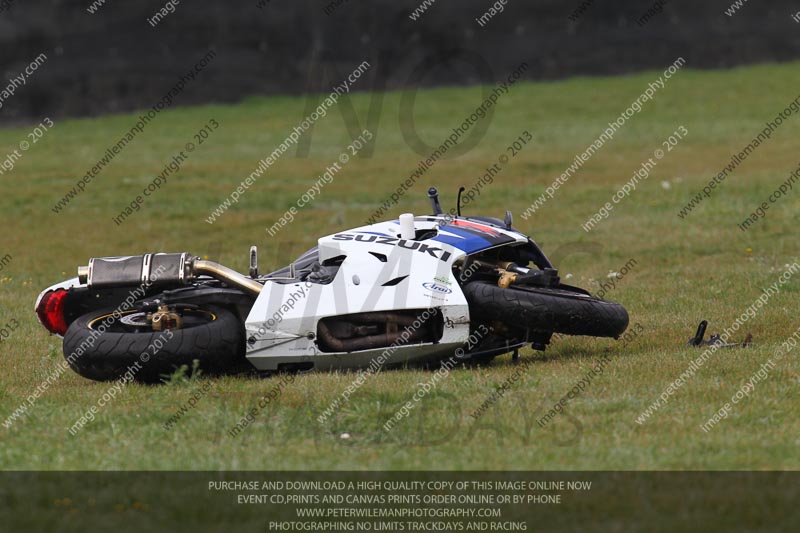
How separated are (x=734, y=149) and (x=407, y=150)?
9507 millimetres

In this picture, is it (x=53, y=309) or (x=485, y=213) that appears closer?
(x=53, y=309)

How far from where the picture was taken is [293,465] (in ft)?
23.7

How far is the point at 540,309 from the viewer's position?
926 cm

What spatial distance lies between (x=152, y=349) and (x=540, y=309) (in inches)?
132

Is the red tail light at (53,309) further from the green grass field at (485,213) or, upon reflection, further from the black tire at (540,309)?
the black tire at (540,309)

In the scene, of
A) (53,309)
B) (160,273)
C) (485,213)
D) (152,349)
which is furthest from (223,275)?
(485,213)

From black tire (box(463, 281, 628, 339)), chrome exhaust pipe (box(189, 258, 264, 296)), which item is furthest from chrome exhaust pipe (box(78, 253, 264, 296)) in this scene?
black tire (box(463, 281, 628, 339))

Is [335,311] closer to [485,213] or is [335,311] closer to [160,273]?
[160,273]

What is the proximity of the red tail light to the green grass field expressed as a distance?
0.58 m

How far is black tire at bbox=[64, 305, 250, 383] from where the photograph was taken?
9.12 m

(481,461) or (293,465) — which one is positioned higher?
(481,461)

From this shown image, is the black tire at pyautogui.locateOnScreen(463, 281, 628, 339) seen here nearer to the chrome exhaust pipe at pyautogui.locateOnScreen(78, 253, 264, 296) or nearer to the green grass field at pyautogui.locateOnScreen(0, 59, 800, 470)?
the green grass field at pyautogui.locateOnScreen(0, 59, 800, 470)
